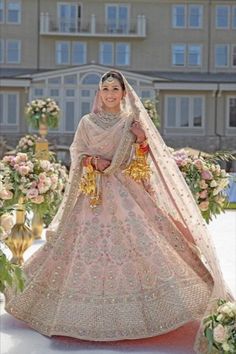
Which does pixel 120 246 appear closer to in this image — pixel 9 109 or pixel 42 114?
pixel 42 114

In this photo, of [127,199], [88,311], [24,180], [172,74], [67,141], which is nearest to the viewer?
[88,311]

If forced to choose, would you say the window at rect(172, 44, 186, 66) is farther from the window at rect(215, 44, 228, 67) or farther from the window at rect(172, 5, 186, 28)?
the window at rect(215, 44, 228, 67)

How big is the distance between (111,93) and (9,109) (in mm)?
30151

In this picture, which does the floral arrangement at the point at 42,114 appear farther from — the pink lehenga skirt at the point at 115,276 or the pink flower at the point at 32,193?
the pink lehenga skirt at the point at 115,276

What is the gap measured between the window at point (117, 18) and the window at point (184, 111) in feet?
15.3

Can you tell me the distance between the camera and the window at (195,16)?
35656mm

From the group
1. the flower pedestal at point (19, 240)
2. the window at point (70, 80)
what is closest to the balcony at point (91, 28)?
the window at point (70, 80)

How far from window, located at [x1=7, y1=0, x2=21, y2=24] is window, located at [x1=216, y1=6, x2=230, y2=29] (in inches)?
428

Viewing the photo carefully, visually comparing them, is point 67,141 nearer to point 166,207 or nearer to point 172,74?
point 172,74

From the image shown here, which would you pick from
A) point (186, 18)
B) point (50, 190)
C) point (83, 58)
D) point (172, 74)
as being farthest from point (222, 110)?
point (50, 190)

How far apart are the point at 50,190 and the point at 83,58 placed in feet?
99.2

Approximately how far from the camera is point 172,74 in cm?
3509

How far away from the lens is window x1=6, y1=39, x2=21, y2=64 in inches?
1385

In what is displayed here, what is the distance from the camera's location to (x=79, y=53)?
3525 cm
